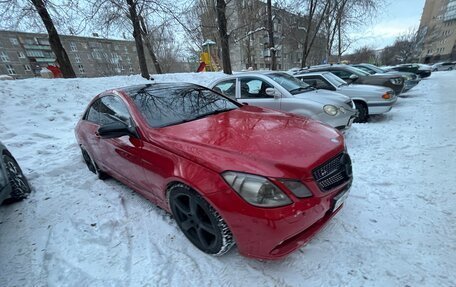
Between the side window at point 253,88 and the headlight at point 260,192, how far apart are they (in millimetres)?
3716

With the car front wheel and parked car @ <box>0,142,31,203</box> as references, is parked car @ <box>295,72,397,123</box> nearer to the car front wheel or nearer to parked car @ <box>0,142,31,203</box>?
the car front wheel

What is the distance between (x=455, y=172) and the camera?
3193 millimetres

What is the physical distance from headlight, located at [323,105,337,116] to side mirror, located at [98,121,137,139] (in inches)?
142

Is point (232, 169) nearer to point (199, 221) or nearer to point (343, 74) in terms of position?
point (199, 221)

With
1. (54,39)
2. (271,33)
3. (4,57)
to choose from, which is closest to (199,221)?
(54,39)

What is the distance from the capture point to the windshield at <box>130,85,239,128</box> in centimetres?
264

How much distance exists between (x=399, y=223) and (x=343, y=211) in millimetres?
519

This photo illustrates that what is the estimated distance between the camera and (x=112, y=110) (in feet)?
10.4

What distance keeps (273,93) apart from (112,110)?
3.08 m

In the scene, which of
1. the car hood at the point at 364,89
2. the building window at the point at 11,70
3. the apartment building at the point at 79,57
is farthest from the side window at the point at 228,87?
the building window at the point at 11,70

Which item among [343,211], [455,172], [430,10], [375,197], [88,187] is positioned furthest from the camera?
[430,10]

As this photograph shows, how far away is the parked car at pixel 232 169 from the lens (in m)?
1.71

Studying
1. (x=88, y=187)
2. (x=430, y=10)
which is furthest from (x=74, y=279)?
(x=430, y=10)

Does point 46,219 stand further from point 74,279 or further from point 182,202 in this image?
point 182,202
